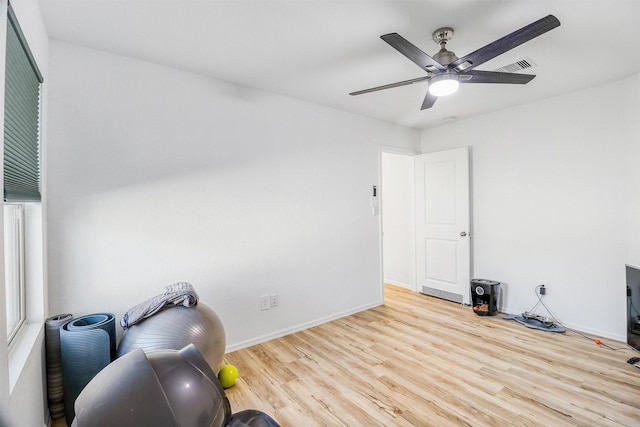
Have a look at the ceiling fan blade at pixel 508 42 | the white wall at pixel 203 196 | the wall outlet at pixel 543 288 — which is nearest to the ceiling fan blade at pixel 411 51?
the ceiling fan blade at pixel 508 42

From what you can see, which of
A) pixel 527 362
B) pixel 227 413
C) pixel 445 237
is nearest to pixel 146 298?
pixel 227 413

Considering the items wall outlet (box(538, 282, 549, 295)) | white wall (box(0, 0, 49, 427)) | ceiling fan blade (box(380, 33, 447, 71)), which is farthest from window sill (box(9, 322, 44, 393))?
wall outlet (box(538, 282, 549, 295))

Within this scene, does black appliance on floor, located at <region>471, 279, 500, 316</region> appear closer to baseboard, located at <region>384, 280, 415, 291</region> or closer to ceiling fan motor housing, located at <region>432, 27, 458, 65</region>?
baseboard, located at <region>384, 280, 415, 291</region>

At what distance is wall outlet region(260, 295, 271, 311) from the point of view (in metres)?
2.90

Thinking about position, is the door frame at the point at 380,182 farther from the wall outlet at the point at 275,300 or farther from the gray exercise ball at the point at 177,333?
the gray exercise ball at the point at 177,333

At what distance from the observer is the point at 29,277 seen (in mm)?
1762

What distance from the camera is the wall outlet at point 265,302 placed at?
9.50 feet

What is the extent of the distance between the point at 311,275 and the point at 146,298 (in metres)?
1.56

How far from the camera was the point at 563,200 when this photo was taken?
3.19m

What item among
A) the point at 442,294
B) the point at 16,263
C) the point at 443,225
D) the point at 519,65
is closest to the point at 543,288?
the point at 442,294

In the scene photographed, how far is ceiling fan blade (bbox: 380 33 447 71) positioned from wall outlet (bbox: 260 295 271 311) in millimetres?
2302

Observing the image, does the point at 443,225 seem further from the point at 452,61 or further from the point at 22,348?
the point at 22,348

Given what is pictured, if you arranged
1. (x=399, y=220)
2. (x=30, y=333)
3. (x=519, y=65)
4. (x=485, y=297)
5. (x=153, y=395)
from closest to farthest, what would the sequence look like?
(x=153, y=395) → (x=30, y=333) → (x=519, y=65) → (x=485, y=297) → (x=399, y=220)

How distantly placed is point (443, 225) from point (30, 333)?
411 centimetres
